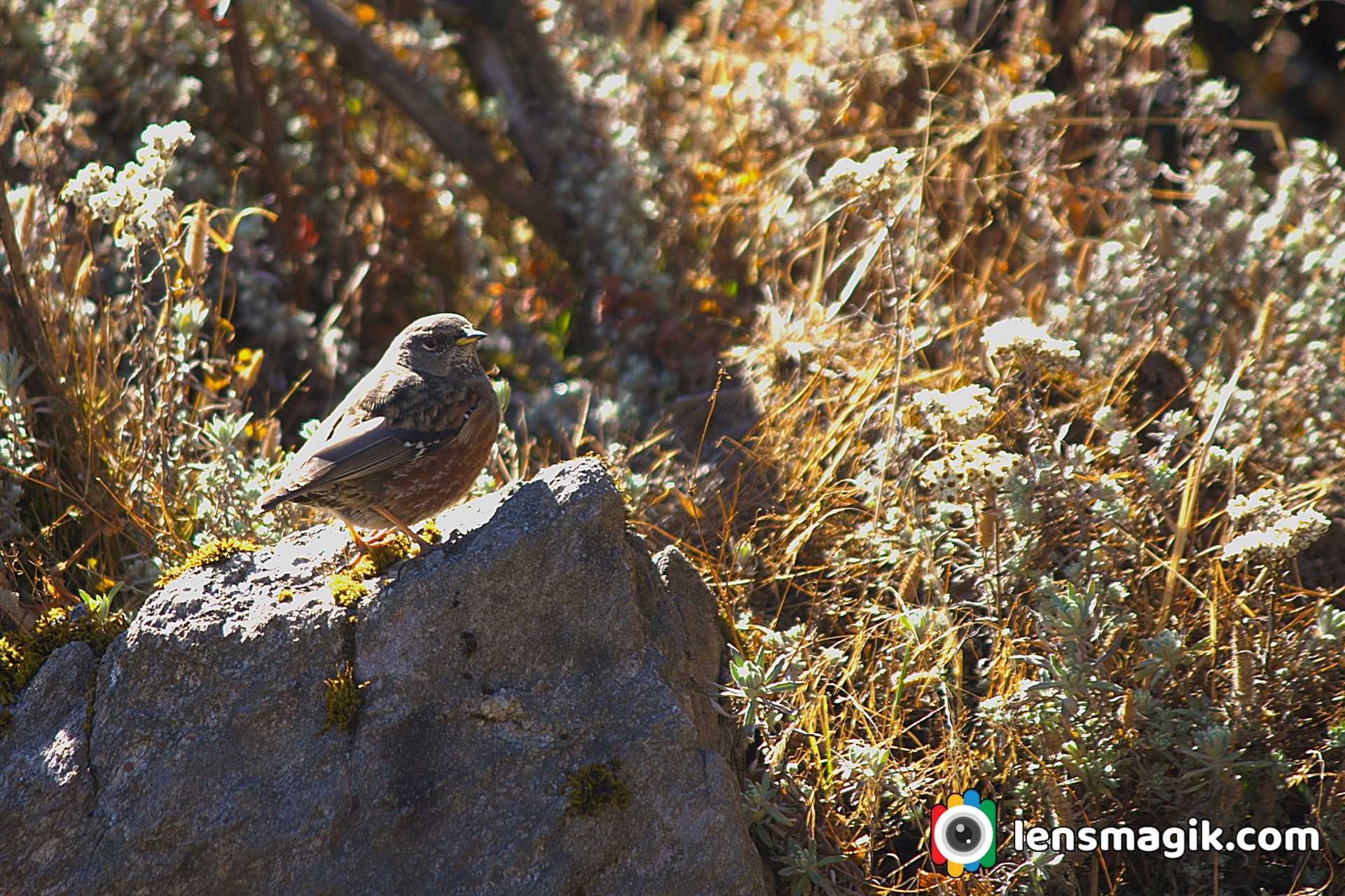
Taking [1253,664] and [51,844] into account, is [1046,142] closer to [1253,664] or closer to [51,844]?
[1253,664]

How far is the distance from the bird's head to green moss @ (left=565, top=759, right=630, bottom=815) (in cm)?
163

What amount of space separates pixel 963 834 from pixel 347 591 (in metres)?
2.06

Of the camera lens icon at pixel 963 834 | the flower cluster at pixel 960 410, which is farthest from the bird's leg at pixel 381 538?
the camera lens icon at pixel 963 834

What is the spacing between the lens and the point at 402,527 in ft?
12.0

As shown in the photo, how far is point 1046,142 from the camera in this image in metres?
6.43

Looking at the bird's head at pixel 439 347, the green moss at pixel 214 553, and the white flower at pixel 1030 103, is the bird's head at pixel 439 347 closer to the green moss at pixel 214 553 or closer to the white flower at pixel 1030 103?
the green moss at pixel 214 553

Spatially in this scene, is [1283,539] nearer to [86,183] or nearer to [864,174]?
[864,174]

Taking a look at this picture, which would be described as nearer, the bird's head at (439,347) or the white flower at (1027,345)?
the white flower at (1027,345)

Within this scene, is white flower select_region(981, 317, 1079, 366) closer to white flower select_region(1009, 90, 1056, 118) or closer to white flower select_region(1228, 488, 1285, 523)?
white flower select_region(1228, 488, 1285, 523)

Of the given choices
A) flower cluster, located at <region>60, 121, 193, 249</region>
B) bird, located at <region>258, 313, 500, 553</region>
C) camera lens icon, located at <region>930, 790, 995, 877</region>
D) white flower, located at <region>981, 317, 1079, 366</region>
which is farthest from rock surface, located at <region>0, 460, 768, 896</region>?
flower cluster, located at <region>60, 121, 193, 249</region>

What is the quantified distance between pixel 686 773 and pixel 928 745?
106cm

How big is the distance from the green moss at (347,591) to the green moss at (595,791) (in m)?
0.84

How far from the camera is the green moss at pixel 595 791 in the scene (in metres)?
3.22

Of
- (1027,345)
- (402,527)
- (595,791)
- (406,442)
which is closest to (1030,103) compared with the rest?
(1027,345)
